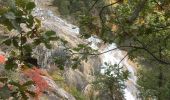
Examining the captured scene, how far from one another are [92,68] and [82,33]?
1776cm

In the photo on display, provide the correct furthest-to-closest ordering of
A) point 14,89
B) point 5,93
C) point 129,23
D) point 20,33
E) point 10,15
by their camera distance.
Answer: point 129,23 < point 14,89 < point 20,33 < point 5,93 < point 10,15

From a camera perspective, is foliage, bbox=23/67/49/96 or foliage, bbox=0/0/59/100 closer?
foliage, bbox=0/0/59/100

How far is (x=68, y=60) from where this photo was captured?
4219 mm

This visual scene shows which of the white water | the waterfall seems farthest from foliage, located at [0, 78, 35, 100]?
the waterfall

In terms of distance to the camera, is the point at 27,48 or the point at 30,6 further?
the point at 27,48

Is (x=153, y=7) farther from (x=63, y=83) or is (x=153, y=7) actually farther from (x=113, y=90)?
(x=63, y=83)

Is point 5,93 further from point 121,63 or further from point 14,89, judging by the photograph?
point 121,63

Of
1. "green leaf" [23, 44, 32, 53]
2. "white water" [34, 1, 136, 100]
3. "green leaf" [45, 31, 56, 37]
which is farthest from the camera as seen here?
"white water" [34, 1, 136, 100]

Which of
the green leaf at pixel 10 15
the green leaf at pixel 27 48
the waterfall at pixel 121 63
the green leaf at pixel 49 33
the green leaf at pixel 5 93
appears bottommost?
the waterfall at pixel 121 63

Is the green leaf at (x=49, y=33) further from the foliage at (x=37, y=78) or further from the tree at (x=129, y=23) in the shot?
the foliage at (x=37, y=78)

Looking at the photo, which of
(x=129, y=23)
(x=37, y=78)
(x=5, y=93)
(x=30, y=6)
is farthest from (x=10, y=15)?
(x=37, y=78)

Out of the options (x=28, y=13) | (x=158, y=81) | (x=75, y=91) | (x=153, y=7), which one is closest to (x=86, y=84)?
(x=75, y=91)

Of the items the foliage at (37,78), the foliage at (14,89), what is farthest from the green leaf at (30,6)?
the foliage at (37,78)

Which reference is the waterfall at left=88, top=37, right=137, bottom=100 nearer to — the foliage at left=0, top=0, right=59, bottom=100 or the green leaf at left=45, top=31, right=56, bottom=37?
the foliage at left=0, top=0, right=59, bottom=100
